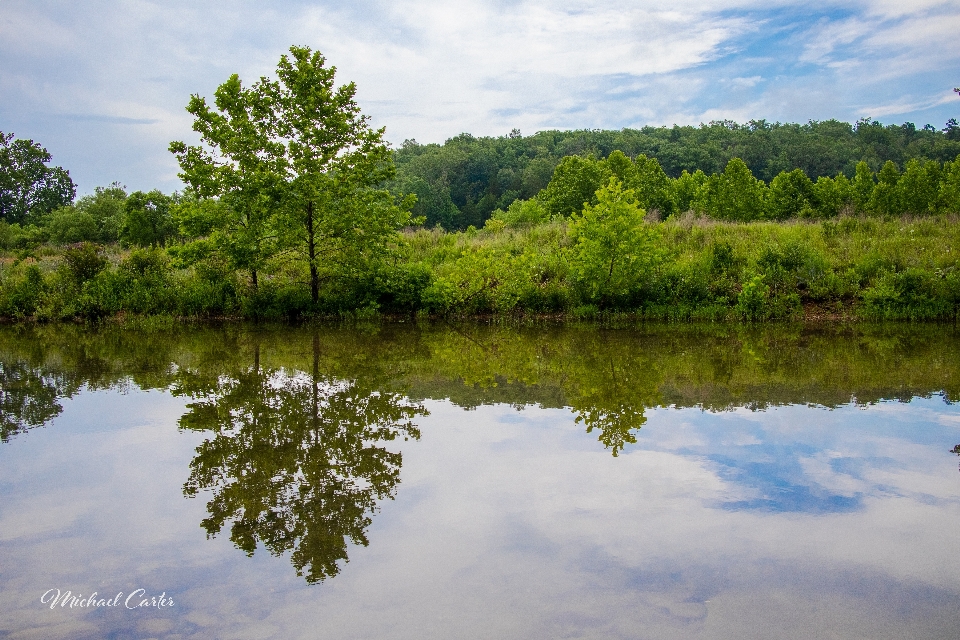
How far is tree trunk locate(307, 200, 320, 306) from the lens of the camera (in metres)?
21.0

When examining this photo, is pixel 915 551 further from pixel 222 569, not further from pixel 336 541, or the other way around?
pixel 222 569

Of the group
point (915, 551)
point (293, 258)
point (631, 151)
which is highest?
point (631, 151)

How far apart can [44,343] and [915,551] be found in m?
18.7

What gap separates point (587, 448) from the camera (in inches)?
314

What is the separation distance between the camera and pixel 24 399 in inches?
423

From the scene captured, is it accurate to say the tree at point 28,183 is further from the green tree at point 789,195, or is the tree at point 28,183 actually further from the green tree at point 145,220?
the green tree at point 789,195

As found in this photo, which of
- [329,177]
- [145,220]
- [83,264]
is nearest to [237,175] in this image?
[329,177]

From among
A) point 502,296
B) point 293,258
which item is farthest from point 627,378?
point 293,258

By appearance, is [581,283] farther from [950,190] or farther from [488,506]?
[950,190]

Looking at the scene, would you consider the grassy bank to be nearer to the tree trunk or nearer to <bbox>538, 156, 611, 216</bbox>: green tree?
the tree trunk

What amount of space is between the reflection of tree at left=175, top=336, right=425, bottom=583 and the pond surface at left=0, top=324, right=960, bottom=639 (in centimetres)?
3

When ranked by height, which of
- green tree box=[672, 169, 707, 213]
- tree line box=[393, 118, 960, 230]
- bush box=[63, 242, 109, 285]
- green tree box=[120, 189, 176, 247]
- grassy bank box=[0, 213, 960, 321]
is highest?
tree line box=[393, 118, 960, 230]

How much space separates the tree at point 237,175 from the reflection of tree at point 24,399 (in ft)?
25.5

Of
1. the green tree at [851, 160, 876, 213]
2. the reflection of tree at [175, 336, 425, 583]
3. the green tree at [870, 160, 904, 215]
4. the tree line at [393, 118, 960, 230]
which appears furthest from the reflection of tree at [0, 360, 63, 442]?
the tree line at [393, 118, 960, 230]
